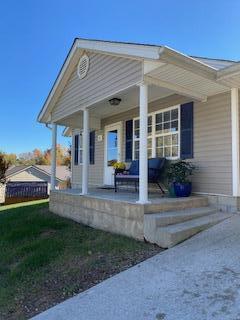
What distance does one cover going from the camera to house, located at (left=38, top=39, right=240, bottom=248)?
586cm

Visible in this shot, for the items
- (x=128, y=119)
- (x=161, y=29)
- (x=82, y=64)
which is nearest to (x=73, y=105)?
(x=82, y=64)

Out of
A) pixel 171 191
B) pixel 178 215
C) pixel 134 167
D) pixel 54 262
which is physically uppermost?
pixel 134 167

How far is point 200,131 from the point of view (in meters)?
7.32

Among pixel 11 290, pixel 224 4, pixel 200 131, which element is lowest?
pixel 11 290

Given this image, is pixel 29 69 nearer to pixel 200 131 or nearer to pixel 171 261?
pixel 200 131

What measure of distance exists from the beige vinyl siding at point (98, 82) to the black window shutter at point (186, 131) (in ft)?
5.93

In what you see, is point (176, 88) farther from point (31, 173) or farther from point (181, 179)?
point (31, 173)

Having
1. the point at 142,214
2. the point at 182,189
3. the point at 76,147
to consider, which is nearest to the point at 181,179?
the point at 182,189

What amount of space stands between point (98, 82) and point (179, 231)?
13.8 ft

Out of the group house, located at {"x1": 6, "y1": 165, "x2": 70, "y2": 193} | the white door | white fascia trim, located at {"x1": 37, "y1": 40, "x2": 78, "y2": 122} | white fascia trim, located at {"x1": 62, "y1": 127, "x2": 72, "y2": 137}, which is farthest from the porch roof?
house, located at {"x1": 6, "y1": 165, "x2": 70, "y2": 193}

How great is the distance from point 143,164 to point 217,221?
1639 millimetres

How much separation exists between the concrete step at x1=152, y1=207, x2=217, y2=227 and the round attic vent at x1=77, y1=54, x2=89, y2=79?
4478 mm

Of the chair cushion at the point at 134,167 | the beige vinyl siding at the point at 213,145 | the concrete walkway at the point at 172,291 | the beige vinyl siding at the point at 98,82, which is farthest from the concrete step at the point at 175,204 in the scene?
the beige vinyl siding at the point at 98,82

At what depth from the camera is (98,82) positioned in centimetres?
775
